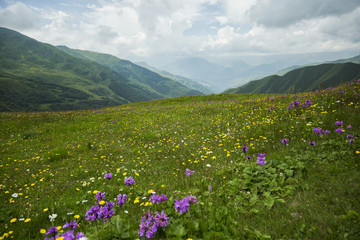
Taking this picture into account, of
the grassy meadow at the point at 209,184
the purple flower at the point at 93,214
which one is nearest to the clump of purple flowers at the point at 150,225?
the grassy meadow at the point at 209,184

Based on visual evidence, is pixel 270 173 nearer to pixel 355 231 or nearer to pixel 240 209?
pixel 240 209

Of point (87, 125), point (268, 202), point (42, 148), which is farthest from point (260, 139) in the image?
point (87, 125)

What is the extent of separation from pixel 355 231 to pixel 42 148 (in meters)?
14.2

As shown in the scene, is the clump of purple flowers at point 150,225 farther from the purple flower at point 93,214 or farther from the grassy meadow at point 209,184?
the purple flower at point 93,214

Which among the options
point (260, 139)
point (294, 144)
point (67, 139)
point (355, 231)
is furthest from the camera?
point (67, 139)

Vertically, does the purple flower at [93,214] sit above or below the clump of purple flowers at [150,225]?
above

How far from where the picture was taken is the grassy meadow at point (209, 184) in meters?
3.00

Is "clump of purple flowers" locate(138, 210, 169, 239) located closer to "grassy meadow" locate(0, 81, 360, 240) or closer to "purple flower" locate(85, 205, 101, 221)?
"grassy meadow" locate(0, 81, 360, 240)

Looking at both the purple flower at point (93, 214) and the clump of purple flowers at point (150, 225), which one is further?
the purple flower at point (93, 214)

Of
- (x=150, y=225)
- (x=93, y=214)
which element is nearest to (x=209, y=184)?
(x=150, y=225)

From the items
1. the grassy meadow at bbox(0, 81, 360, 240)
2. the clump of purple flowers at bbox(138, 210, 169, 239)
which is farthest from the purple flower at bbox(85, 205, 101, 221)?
the clump of purple flowers at bbox(138, 210, 169, 239)

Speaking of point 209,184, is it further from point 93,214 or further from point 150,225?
point 93,214

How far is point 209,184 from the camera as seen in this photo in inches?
189

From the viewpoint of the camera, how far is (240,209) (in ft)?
11.9
